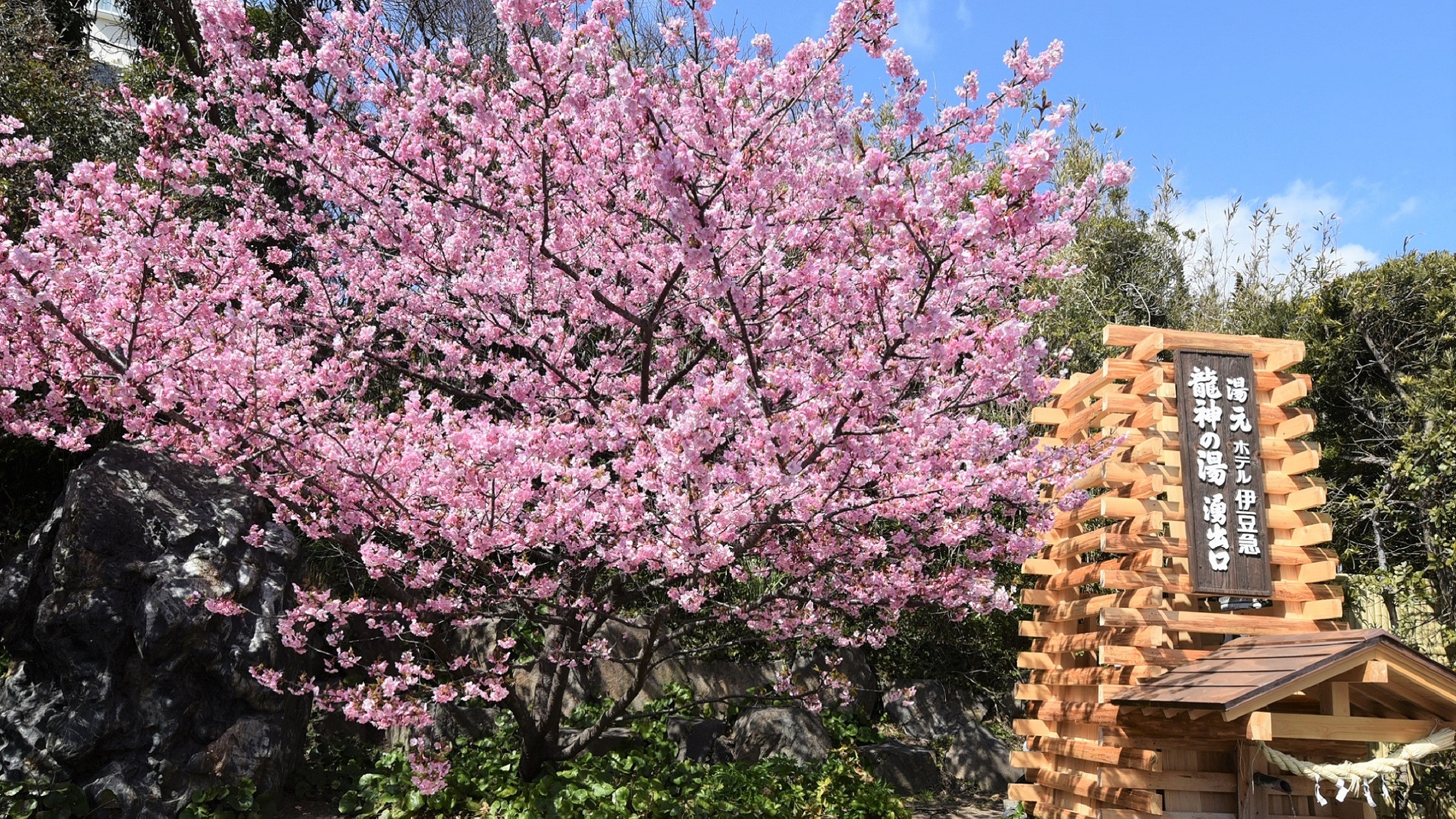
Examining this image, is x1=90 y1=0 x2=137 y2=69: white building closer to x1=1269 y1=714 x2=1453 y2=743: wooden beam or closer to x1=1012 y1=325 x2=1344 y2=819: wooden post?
x1=1012 y1=325 x2=1344 y2=819: wooden post

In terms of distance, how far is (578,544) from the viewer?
5695 mm

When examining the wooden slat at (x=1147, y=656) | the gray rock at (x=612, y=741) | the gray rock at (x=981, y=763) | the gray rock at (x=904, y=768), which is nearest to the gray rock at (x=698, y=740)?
the gray rock at (x=612, y=741)

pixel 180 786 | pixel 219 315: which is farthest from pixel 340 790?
pixel 219 315

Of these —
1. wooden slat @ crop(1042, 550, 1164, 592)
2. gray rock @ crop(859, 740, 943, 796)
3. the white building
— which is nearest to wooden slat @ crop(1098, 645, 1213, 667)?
wooden slat @ crop(1042, 550, 1164, 592)

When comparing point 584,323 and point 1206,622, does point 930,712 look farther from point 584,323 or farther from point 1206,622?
point 584,323

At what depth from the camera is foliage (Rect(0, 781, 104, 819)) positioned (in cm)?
599

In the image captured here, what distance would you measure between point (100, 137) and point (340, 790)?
736cm

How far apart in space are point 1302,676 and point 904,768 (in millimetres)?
4445

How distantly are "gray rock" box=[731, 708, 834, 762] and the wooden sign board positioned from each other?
3.62m

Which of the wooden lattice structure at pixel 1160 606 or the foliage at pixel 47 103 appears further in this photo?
the foliage at pixel 47 103

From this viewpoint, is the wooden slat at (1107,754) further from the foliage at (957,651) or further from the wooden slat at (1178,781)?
the foliage at (957,651)

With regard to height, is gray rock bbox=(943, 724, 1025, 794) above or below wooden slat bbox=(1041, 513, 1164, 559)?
below

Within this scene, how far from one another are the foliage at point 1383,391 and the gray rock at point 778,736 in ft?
19.6

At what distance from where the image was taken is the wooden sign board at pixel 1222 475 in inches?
249
